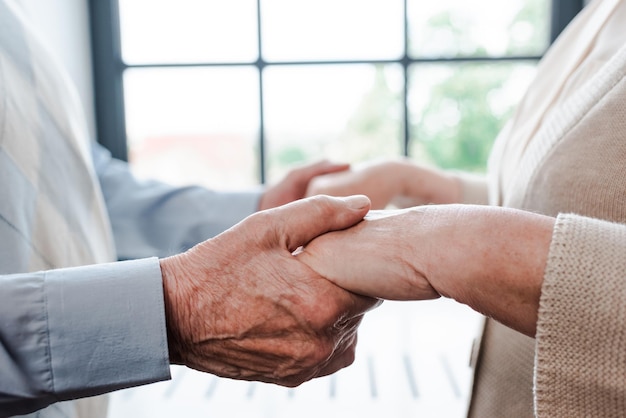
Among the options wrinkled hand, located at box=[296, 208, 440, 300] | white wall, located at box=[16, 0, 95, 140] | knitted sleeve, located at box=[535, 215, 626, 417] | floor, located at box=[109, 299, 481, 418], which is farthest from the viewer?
white wall, located at box=[16, 0, 95, 140]

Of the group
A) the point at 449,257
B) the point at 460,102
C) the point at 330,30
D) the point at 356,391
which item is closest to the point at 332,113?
the point at 330,30

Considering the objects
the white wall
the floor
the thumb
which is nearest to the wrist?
the thumb

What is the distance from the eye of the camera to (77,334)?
1.91 ft

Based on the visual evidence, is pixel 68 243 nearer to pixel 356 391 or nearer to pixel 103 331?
pixel 103 331

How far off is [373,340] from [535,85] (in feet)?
2.18

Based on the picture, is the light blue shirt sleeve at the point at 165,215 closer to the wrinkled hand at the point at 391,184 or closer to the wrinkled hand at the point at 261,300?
the wrinkled hand at the point at 391,184

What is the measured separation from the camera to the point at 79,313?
1.91ft

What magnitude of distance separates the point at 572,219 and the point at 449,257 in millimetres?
106

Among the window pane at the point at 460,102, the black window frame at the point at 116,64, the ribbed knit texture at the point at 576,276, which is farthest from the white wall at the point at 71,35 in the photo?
the ribbed knit texture at the point at 576,276

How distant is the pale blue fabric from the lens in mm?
579

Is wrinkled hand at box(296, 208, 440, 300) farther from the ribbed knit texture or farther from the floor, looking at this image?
the floor

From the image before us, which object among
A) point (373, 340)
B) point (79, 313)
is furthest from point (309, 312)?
point (373, 340)

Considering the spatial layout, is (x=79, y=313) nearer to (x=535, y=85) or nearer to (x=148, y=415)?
(x=148, y=415)

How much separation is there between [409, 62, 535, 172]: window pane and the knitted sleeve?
126 centimetres
